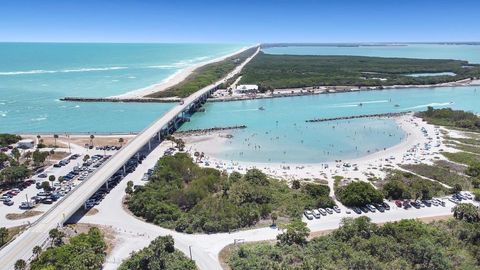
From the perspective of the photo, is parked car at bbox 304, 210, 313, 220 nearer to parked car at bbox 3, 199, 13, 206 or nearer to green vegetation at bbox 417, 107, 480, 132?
parked car at bbox 3, 199, 13, 206

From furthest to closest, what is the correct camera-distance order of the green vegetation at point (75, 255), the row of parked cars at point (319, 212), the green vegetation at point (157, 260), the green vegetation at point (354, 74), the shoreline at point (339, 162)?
1. the green vegetation at point (354, 74)
2. the shoreline at point (339, 162)
3. the row of parked cars at point (319, 212)
4. the green vegetation at point (157, 260)
5. the green vegetation at point (75, 255)

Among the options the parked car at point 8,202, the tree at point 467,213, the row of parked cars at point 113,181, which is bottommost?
the parked car at point 8,202

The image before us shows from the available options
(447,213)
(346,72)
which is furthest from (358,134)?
(346,72)

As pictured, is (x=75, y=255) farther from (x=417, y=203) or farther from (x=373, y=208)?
(x=417, y=203)

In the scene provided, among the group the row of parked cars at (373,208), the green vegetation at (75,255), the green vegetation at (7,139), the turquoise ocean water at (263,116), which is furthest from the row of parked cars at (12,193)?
the row of parked cars at (373,208)

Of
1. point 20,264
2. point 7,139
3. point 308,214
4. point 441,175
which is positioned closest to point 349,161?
point 441,175

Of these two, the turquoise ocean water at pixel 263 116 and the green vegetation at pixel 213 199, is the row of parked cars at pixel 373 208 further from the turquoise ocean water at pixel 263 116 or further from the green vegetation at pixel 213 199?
the turquoise ocean water at pixel 263 116

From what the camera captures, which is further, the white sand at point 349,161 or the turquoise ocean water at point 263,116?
Result: the turquoise ocean water at point 263,116

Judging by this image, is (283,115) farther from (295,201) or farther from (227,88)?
(295,201)

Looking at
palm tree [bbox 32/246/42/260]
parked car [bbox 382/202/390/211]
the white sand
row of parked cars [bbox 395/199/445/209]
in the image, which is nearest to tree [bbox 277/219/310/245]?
parked car [bbox 382/202/390/211]
